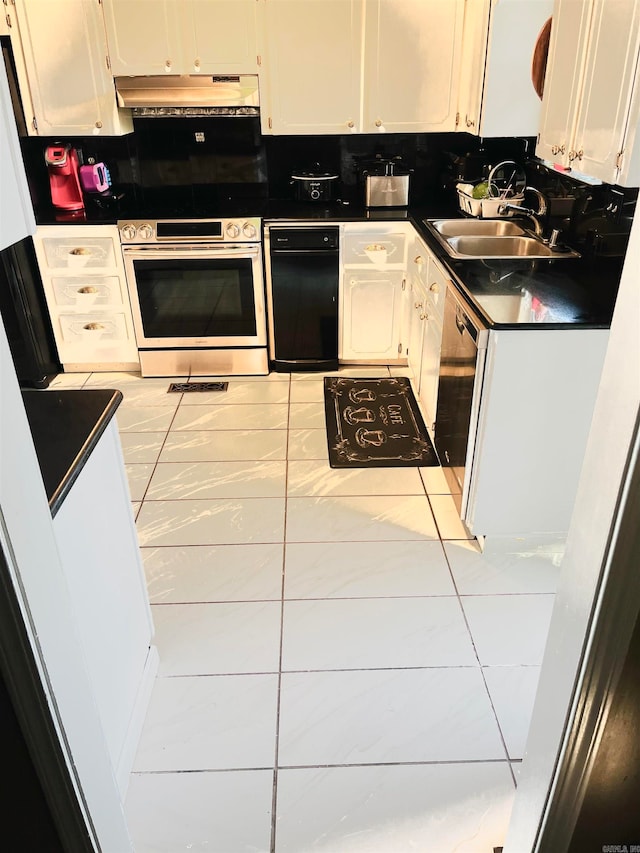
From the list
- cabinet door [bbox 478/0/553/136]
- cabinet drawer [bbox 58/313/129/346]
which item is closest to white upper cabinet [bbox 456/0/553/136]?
cabinet door [bbox 478/0/553/136]

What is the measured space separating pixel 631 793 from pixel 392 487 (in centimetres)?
193

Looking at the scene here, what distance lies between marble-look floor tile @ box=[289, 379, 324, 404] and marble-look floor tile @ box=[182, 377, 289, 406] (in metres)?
0.05

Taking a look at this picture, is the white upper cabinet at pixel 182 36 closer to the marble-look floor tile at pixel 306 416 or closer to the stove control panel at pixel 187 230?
the stove control panel at pixel 187 230

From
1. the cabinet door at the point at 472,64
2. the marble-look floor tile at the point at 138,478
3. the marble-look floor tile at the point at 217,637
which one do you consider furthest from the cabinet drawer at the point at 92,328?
the cabinet door at the point at 472,64

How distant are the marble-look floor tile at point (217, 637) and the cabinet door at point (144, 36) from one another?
2924 millimetres

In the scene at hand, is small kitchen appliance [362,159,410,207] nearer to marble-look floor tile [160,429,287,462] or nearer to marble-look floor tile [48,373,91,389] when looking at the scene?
marble-look floor tile [160,429,287,462]

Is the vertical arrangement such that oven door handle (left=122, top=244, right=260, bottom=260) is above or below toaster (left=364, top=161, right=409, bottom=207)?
below

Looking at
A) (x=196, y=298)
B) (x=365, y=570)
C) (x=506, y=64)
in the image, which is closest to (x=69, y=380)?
(x=196, y=298)

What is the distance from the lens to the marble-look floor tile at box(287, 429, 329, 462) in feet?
10.8

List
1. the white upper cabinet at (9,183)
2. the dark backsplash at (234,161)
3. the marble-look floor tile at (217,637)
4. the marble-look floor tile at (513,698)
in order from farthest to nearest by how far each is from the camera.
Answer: the dark backsplash at (234,161)
the marble-look floor tile at (217,637)
the marble-look floor tile at (513,698)
the white upper cabinet at (9,183)

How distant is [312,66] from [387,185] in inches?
30.4

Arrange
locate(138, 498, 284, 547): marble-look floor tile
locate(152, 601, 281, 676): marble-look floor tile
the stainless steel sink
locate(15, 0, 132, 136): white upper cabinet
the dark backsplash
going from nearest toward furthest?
1. locate(152, 601, 281, 676): marble-look floor tile
2. locate(138, 498, 284, 547): marble-look floor tile
3. the stainless steel sink
4. locate(15, 0, 132, 136): white upper cabinet
5. the dark backsplash

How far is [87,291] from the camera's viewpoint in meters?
3.90

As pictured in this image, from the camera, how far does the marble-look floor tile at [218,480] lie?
2979mm
